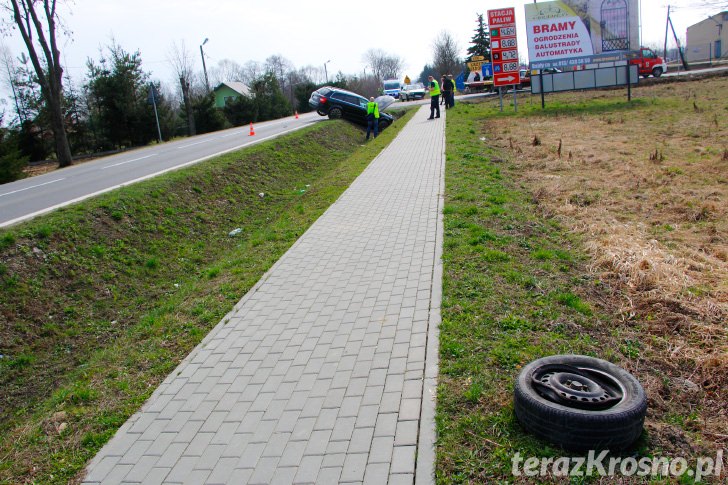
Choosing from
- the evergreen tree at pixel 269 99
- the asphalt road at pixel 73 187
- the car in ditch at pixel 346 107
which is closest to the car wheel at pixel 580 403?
the asphalt road at pixel 73 187

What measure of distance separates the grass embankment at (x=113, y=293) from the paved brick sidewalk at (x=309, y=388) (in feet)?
1.21

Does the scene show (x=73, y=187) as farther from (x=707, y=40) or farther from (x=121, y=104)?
(x=707, y=40)

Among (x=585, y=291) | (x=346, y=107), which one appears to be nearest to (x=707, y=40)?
(x=346, y=107)

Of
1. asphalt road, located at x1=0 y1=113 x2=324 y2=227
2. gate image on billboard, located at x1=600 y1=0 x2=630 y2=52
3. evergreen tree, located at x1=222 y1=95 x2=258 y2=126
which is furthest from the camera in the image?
evergreen tree, located at x1=222 y1=95 x2=258 y2=126

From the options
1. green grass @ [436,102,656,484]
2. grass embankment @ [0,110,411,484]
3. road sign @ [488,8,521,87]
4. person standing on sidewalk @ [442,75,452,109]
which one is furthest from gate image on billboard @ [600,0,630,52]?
green grass @ [436,102,656,484]

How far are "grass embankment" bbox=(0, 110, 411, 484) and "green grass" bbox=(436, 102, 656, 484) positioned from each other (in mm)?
2652

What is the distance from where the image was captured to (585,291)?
5.68m

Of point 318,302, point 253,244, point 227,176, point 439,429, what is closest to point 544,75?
point 227,176

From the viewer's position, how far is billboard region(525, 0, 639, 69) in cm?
2789

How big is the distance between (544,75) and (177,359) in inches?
1122

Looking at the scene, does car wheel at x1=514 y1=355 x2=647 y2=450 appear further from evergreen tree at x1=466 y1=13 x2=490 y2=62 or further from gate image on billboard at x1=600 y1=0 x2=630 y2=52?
evergreen tree at x1=466 y1=13 x2=490 y2=62

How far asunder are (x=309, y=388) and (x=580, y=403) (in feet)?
6.77

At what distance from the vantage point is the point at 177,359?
17.8 ft

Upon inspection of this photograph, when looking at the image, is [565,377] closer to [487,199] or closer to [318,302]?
[318,302]
